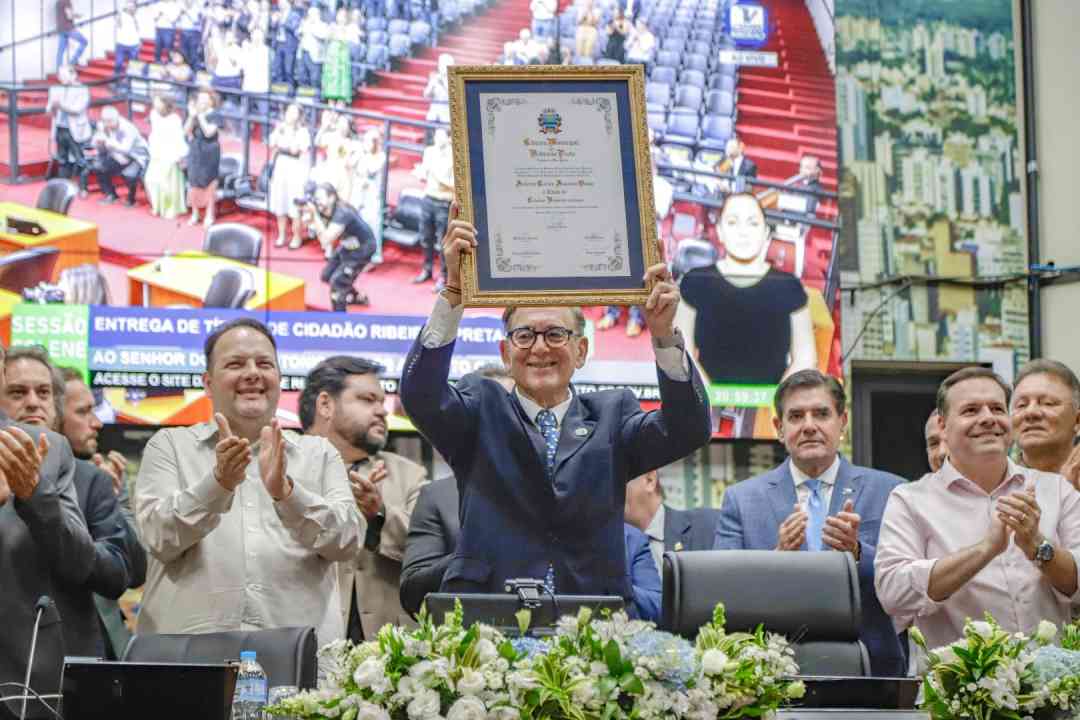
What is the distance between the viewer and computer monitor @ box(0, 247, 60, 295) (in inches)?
260

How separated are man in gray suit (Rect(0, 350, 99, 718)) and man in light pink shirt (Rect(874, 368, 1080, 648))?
6.18ft

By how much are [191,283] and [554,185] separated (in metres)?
3.98

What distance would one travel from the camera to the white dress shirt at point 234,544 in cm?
338

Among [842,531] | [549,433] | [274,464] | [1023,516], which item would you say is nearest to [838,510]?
[842,531]

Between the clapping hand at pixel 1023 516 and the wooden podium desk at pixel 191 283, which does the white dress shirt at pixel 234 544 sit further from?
the wooden podium desk at pixel 191 283

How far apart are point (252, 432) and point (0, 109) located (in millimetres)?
3771

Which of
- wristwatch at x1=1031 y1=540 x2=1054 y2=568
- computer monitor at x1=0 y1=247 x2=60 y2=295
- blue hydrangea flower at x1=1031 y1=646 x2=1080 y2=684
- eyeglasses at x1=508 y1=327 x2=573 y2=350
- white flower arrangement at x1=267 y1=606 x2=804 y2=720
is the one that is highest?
computer monitor at x1=0 y1=247 x2=60 y2=295

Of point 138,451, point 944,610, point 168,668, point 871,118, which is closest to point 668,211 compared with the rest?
point 871,118

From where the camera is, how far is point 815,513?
4.09 metres

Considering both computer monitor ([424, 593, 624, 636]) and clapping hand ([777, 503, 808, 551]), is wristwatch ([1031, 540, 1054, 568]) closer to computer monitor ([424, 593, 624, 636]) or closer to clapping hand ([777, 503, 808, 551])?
clapping hand ([777, 503, 808, 551])

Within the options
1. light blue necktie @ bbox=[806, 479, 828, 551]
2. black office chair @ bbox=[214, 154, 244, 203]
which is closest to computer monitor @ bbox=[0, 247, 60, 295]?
black office chair @ bbox=[214, 154, 244, 203]

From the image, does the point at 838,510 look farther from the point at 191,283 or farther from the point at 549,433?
the point at 191,283

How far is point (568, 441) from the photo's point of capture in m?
3.16

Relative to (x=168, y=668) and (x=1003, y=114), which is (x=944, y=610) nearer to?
(x=168, y=668)
